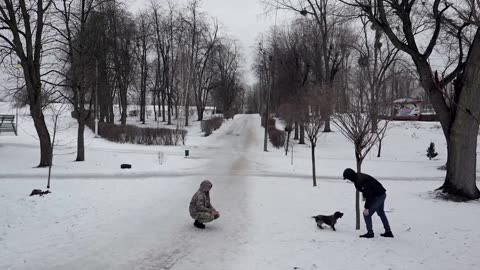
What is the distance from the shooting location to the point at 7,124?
31062mm

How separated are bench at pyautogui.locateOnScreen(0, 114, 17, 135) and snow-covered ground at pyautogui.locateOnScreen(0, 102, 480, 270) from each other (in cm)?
1134

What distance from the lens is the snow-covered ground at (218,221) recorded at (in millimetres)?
7109

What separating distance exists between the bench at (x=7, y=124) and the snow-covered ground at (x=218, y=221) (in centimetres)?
1134

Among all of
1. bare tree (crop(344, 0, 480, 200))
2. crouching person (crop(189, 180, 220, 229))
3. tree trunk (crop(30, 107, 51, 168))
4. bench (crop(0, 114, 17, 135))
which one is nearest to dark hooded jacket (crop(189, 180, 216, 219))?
crouching person (crop(189, 180, 220, 229))

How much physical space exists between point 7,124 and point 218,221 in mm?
27065

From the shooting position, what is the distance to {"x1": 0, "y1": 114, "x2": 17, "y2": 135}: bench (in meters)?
29.9

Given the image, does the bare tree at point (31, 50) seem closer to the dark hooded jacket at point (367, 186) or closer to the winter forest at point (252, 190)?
the winter forest at point (252, 190)

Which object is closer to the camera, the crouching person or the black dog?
the crouching person

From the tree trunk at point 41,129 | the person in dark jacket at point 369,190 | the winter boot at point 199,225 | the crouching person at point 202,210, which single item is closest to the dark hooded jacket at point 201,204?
the crouching person at point 202,210

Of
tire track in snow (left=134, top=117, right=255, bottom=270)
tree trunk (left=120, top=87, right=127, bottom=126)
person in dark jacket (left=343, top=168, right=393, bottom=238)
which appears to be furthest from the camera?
tree trunk (left=120, top=87, right=127, bottom=126)

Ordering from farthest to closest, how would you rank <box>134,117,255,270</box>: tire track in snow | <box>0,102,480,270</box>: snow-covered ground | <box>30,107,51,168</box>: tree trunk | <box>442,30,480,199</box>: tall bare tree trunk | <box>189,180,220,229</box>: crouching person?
<box>30,107,51,168</box>: tree trunk → <box>442,30,480,199</box>: tall bare tree trunk → <box>189,180,220,229</box>: crouching person → <box>0,102,480,270</box>: snow-covered ground → <box>134,117,255,270</box>: tire track in snow

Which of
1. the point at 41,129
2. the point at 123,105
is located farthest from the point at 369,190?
the point at 123,105

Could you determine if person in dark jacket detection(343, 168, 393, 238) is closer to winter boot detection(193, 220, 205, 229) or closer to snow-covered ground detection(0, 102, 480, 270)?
snow-covered ground detection(0, 102, 480, 270)

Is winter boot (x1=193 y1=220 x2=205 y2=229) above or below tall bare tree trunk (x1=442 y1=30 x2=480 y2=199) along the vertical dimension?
below
